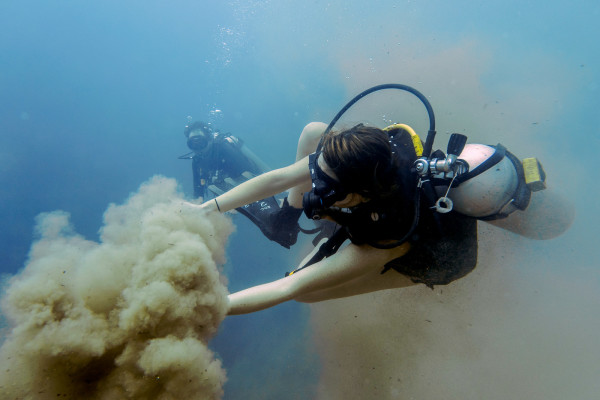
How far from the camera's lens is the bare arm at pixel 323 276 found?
184cm

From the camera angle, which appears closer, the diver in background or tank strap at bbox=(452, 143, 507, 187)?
tank strap at bbox=(452, 143, 507, 187)

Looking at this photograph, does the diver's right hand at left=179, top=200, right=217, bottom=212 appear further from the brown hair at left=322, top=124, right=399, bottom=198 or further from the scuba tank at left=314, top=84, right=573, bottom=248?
the brown hair at left=322, top=124, right=399, bottom=198

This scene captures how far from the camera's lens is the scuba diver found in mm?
1625

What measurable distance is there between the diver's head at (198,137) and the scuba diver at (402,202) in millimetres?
5629

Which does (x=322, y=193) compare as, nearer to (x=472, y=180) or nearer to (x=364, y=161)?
(x=364, y=161)

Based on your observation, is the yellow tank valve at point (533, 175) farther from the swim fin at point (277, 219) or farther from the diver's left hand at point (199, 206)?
the swim fin at point (277, 219)

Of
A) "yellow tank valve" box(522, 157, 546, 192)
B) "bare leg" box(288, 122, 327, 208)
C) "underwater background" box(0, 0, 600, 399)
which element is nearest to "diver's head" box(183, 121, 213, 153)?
"underwater background" box(0, 0, 600, 399)

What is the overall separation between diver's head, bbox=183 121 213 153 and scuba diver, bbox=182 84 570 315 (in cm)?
563

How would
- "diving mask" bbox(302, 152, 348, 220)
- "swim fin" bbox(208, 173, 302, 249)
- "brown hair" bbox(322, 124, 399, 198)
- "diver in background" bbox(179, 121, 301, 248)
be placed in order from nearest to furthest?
1. "brown hair" bbox(322, 124, 399, 198)
2. "diving mask" bbox(302, 152, 348, 220)
3. "swim fin" bbox(208, 173, 302, 249)
4. "diver in background" bbox(179, 121, 301, 248)

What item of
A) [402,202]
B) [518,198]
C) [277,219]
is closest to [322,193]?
[402,202]

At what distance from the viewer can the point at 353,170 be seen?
157 cm

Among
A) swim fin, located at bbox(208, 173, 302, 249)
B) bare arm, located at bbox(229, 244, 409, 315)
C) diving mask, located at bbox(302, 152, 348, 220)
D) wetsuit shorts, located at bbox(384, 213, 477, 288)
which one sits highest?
swim fin, located at bbox(208, 173, 302, 249)

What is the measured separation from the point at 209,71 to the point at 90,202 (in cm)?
4384

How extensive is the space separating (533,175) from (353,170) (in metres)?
1.42
